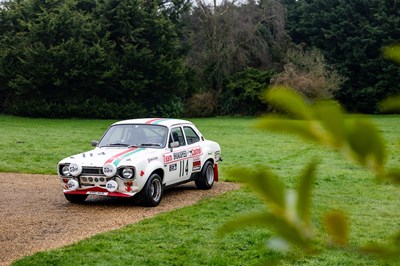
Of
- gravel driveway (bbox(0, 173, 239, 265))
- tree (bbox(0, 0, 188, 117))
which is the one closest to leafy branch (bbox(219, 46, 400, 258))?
gravel driveway (bbox(0, 173, 239, 265))

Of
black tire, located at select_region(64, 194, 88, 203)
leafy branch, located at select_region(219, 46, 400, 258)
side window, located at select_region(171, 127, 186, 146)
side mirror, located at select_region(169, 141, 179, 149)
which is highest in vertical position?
leafy branch, located at select_region(219, 46, 400, 258)

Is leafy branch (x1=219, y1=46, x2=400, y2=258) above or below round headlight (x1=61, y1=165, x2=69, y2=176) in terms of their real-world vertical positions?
above

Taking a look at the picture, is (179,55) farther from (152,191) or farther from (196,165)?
(152,191)

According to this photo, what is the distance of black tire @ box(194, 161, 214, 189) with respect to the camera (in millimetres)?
12008

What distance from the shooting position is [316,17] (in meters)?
52.0

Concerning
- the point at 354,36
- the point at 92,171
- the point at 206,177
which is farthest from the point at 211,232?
the point at 354,36

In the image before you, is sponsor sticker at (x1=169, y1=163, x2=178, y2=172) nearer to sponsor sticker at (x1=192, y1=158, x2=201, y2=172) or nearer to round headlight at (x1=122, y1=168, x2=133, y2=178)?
sponsor sticker at (x1=192, y1=158, x2=201, y2=172)

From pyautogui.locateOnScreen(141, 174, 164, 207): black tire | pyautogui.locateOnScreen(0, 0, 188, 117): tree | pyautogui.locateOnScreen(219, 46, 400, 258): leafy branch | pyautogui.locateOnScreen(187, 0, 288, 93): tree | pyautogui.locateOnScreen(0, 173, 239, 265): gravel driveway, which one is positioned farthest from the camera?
pyautogui.locateOnScreen(187, 0, 288, 93): tree

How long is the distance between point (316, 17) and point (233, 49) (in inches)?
395

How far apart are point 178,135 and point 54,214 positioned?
9.81 feet

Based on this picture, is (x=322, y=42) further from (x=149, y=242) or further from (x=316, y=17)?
(x=149, y=242)

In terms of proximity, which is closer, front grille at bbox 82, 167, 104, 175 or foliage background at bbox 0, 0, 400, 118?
front grille at bbox 82, 167, 104, 175

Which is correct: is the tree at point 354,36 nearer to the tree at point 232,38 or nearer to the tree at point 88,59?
the tree at point 232,38

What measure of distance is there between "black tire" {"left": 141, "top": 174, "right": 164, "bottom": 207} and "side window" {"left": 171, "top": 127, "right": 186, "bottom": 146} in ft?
3.72
